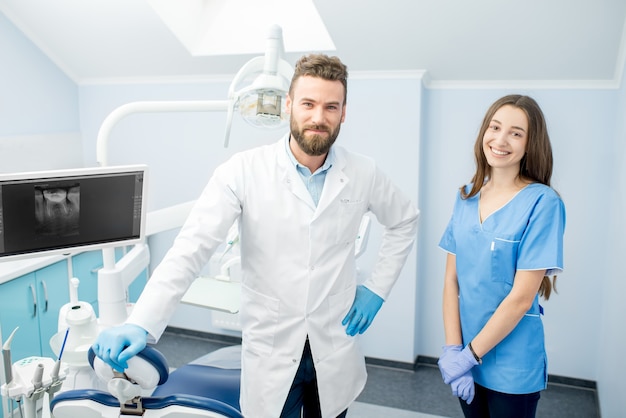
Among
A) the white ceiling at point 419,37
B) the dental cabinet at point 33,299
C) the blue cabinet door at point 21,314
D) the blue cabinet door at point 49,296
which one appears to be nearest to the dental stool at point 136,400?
the dental cabinet at point 33,299

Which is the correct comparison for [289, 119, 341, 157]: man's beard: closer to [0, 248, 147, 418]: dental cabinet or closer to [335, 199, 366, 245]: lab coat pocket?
[335, 199, 366, 245]: lab coat pocket

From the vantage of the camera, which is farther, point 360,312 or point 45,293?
point 45,293

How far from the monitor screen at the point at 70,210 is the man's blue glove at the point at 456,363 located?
950 mm

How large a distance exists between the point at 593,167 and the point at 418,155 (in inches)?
31.4

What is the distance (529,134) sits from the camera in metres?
1.48

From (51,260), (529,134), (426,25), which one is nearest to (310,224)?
(529,134)

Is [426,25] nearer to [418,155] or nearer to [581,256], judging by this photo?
[418,155]

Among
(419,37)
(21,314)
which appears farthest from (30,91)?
(419,37)

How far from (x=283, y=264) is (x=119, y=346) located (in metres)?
0.48

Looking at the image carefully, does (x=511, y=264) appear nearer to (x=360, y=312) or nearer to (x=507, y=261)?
(x=507, y=261)

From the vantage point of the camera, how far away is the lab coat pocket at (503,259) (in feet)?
4.88

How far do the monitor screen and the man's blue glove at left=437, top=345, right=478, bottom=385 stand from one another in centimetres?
95

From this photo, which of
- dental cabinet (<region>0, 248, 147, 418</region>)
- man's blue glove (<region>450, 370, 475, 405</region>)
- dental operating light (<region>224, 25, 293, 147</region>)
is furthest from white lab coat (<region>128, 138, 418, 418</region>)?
dental cabinet (<region>0, 248, 147, 418</region>)

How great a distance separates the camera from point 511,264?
58.9 inches
